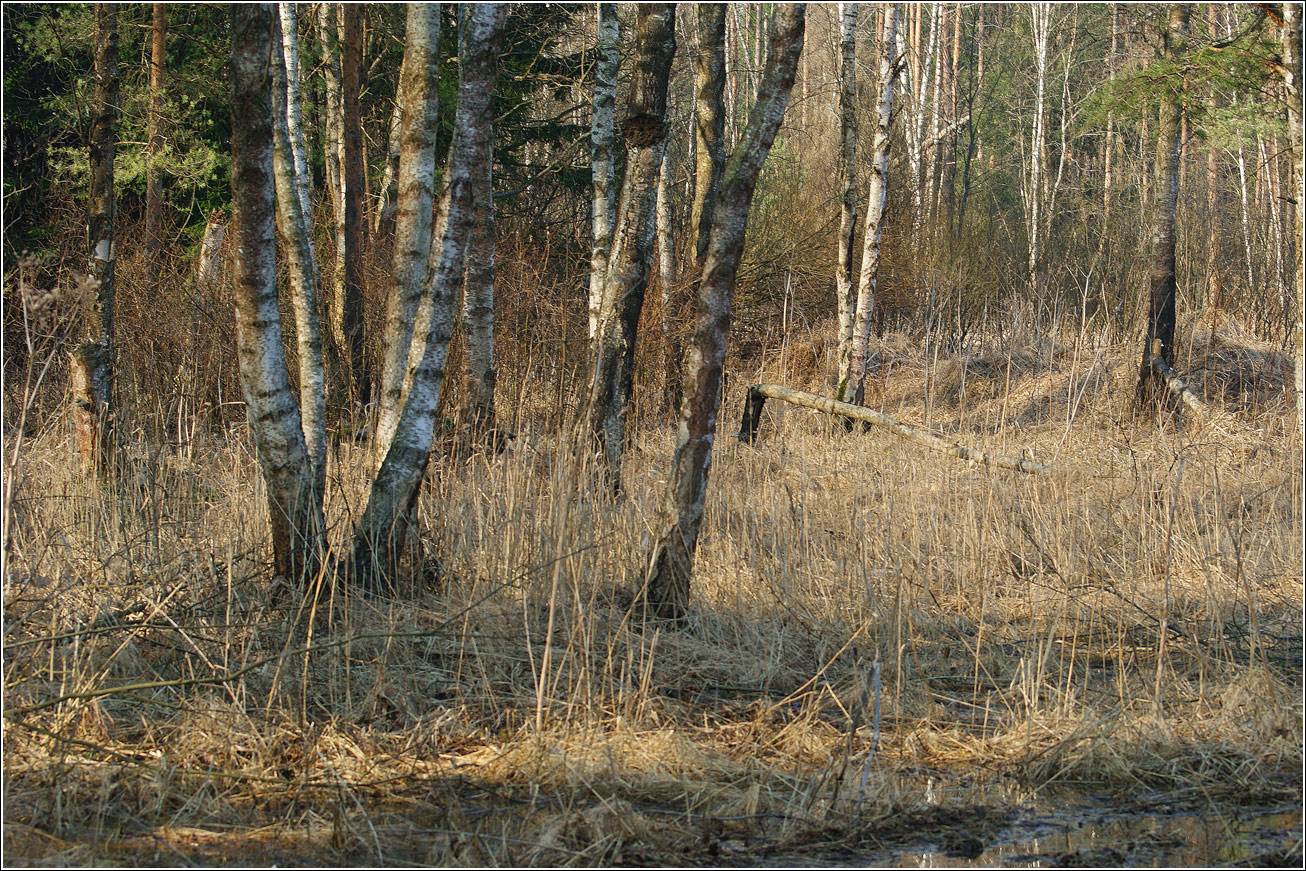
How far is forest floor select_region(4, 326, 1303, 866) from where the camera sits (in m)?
2.69

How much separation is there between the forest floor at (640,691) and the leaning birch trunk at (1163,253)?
12.0ft

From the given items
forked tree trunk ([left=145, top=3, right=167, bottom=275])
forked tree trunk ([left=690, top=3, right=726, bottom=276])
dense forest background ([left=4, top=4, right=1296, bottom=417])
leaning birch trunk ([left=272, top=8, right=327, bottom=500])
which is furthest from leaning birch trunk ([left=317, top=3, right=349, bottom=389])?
leaning birch trunk ([left=272, top=8, right=327, bottom=500])

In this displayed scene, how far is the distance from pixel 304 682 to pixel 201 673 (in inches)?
23.2

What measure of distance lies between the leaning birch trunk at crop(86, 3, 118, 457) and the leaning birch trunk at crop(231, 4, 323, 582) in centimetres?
282

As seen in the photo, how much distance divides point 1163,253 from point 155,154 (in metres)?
9.94

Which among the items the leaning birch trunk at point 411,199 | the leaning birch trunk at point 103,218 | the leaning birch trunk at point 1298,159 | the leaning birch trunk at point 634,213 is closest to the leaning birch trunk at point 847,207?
the leaning birch trunk at point 634,213

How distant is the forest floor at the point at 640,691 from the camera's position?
269 cm

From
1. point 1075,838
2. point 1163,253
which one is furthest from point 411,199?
point 1163,253

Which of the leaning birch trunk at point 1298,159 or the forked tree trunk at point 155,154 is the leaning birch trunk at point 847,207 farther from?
the forked tree trunk at point 155,154

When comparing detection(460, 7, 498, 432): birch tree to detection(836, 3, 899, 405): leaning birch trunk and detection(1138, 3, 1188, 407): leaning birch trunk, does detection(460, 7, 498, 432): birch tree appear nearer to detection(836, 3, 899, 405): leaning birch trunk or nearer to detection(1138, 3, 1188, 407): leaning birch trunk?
detection(836, 3, 899, 405): leaning birch trunk

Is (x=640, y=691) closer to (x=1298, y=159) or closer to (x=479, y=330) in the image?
(x=479, y=330)

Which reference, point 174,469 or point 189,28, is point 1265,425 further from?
point 189,28

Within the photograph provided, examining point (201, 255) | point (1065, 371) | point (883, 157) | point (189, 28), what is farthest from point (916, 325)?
point (189, 28)

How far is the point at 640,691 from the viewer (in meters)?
3.19
